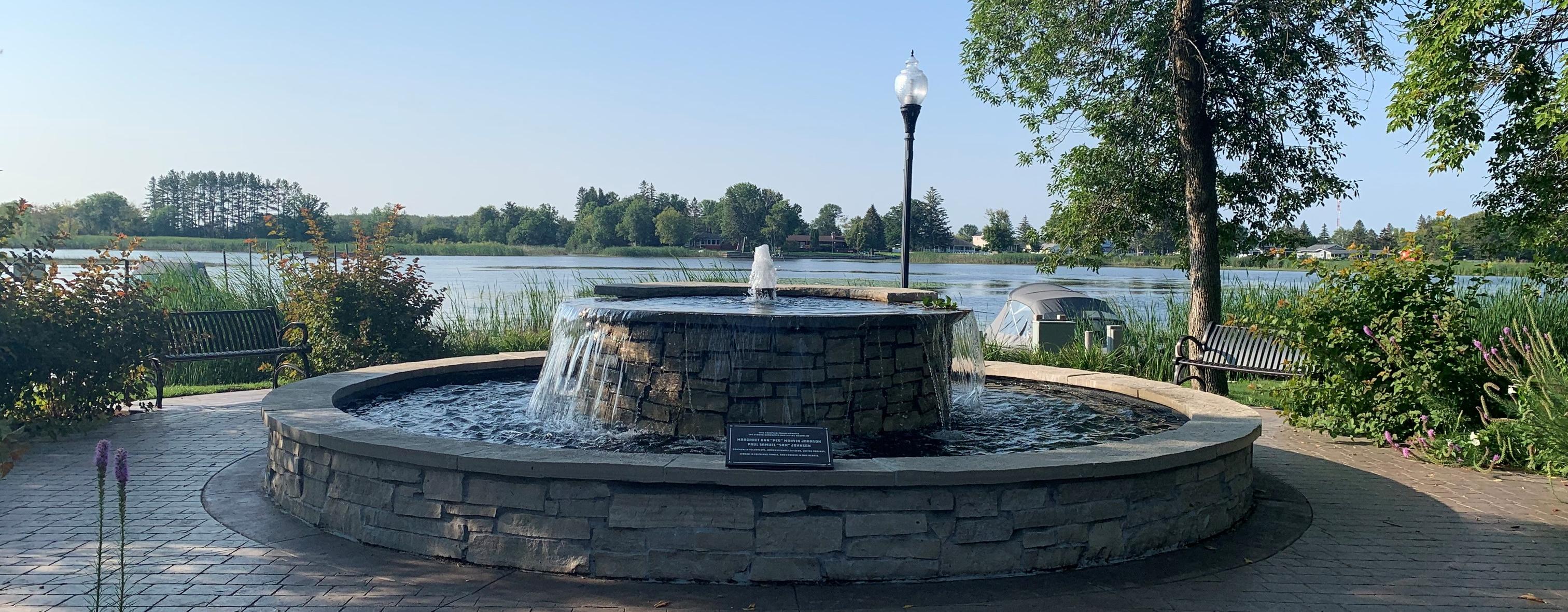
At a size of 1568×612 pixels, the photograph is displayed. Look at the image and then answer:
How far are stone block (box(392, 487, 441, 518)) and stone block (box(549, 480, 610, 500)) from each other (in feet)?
2.01

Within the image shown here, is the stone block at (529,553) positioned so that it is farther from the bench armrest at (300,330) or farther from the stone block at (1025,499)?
the bench armrest at (300,330)

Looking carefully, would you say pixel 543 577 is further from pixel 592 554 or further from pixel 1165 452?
pixel 1165 452

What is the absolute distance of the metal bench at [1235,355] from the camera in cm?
923

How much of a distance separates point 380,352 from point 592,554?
7661 millimetres

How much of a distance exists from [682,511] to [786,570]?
0.52 meters

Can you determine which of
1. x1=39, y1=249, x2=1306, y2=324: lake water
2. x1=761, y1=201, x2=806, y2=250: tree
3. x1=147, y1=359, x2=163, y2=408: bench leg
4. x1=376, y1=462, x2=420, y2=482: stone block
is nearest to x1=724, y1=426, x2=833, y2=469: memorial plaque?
x1=376, y1=462, x2=420, y2=482: stone block

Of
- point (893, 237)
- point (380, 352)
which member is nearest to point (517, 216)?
point (893, 237)

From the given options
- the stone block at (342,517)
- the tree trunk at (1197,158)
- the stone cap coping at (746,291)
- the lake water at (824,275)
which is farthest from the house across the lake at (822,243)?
the stone block at (342,517)

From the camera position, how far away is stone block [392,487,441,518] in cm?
427

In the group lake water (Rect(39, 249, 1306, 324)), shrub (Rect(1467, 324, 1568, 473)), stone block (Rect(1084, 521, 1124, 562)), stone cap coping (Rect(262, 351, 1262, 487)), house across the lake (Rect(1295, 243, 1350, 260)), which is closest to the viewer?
stone cap coping (Rect(262, 351, 1262, 487))

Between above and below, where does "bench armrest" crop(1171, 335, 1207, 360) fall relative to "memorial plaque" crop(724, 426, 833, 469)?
below

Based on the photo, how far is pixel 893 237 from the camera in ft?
275

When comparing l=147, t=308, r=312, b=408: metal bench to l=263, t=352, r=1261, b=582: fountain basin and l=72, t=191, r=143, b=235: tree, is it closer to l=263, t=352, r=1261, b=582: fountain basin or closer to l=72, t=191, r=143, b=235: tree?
l=263, t=352, r=1261, b=582: fountain basin

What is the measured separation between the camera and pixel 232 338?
9.73 m
